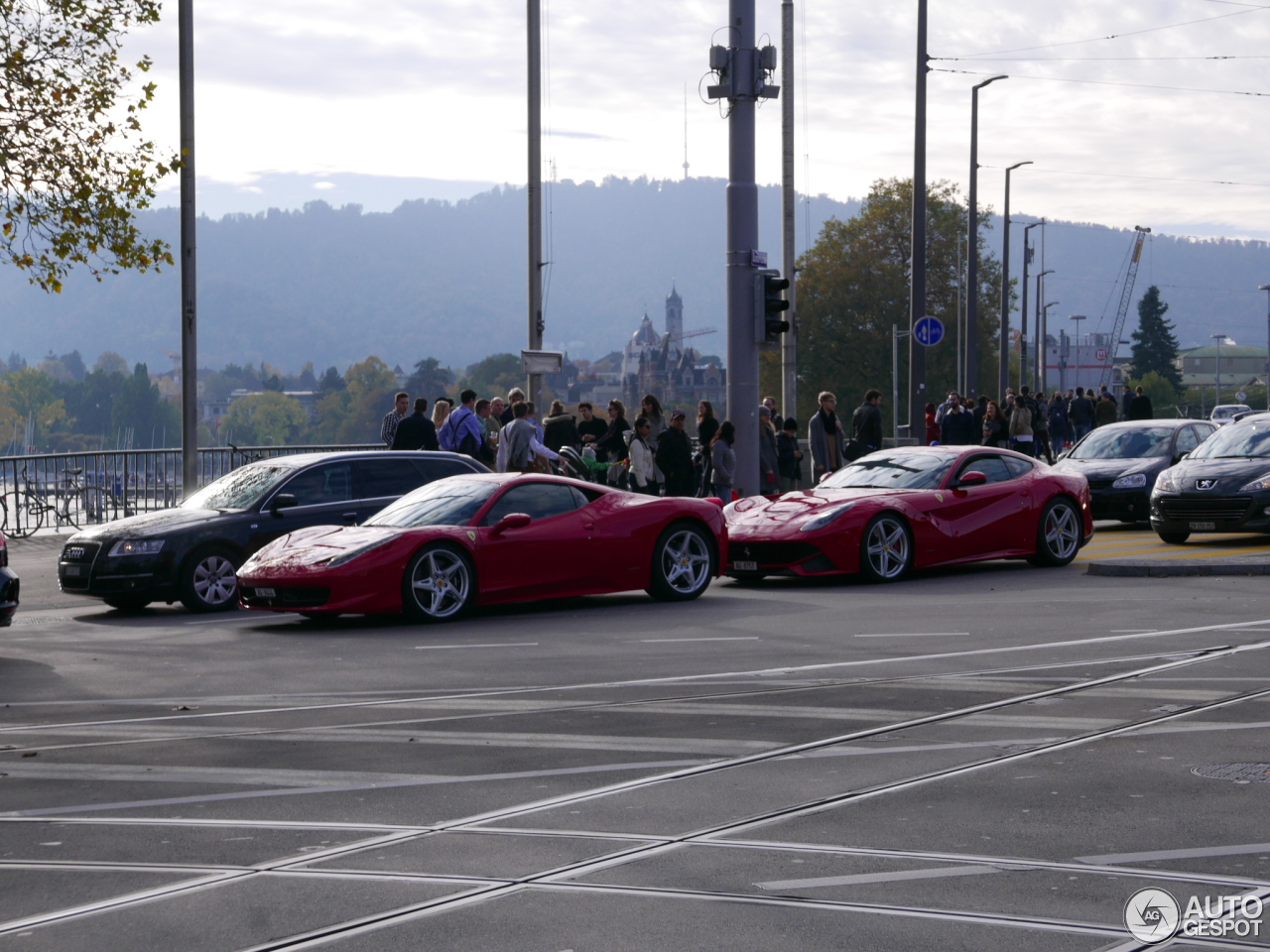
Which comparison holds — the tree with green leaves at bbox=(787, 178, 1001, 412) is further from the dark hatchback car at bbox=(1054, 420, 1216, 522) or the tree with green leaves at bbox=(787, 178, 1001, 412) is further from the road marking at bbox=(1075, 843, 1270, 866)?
the road marking at bbox=(1075, 843, 1270, 866)

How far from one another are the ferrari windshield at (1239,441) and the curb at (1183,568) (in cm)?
399

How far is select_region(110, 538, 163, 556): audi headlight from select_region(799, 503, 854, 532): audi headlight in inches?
240

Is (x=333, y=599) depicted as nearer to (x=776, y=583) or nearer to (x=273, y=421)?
(x=776, y=583)

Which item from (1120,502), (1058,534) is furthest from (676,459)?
(1120,502)

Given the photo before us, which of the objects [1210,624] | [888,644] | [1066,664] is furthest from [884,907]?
[1210,624]

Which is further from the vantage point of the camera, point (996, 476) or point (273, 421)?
point (273, 421)

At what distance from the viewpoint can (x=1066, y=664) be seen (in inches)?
392

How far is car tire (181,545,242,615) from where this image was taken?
1454cm

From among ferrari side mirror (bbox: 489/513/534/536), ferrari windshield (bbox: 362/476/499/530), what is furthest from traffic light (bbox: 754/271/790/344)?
ferrari side mirror (bbox: 489/513/534/536)

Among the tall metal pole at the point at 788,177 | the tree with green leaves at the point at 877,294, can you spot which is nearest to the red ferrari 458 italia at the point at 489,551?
the tall metal pole at the point at 788,177

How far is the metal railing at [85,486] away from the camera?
23766mm

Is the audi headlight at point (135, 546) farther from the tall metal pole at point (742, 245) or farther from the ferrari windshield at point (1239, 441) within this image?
the ferrari windshield at point (1239, 441)

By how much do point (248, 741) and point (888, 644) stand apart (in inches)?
194

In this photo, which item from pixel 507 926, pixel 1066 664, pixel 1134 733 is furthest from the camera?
pixel 1066 664
